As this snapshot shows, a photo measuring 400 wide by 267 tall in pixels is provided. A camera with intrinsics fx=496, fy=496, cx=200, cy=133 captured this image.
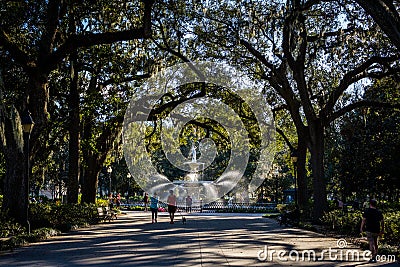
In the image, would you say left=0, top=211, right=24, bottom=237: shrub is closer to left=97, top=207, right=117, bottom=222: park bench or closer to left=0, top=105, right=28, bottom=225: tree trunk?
left=0, top=105, right=28, bottom=225: tree trunk

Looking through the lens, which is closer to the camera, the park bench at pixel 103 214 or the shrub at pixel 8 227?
the shrub at pixel 8 227

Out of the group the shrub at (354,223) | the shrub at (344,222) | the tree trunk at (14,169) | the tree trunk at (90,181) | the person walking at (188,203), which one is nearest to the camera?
the shrub at (354,223)

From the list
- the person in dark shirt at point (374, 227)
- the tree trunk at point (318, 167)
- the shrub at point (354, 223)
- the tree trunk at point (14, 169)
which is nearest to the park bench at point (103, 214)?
the tree trunk at point (14, 169)

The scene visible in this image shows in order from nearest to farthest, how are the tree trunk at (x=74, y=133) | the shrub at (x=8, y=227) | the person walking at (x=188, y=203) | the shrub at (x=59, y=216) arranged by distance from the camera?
the shrub at (x=8, y=227) < the shrub at (x=59, y=216) < the tree trunk at (x=74, y=133) < the person walking at (x=188, y=203)

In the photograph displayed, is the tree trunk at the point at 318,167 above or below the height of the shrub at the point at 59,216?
above

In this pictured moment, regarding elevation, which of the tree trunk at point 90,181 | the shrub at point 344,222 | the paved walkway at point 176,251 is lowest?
the paved walkway at point 176,251

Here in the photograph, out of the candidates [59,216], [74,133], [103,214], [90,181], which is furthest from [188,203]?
[59,216]

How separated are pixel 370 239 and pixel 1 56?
13835 millimetres

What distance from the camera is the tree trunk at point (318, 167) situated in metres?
20.5

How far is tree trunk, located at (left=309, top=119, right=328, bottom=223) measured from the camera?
20.5 metres

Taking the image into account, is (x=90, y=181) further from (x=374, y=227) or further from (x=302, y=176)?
(x=374, y=227)

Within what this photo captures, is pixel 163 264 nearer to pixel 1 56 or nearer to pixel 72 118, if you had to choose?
pixel 1 56

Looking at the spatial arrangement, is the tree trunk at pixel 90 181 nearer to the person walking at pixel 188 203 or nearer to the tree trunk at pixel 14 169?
the tree trunk at pixel 14 169

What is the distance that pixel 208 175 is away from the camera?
62.8m
